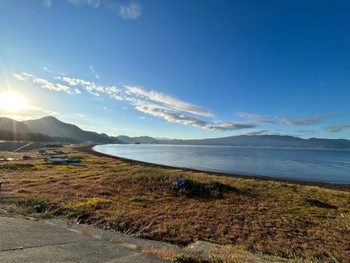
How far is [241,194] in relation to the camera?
2344 cm

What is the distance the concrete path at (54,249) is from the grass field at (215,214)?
4195mm

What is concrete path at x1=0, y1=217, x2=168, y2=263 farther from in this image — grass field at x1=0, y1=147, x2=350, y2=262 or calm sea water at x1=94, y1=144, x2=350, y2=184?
calm sea water at x1=94, y1=144, x2=350, y2=184

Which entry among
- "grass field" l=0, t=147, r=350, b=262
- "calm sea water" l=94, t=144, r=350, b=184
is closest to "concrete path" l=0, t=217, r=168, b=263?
"grass field" l=0, t=147, r=350, b=262

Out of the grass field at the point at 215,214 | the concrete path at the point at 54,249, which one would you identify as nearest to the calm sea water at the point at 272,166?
the grass field at the point at 215,214

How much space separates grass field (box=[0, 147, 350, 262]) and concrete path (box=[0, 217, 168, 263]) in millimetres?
4195

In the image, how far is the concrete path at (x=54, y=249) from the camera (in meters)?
5.82

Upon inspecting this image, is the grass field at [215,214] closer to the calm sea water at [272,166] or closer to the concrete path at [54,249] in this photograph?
the concrete path at [54,249]

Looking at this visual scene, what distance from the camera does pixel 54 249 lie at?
648 centimetres

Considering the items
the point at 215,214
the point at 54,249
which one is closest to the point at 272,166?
the point at 215,214

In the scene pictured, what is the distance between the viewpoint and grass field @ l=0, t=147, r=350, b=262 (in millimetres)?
11453

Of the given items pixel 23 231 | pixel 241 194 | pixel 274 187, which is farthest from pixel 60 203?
pixel 274 187

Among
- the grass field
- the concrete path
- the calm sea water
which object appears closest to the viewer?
the concrete path

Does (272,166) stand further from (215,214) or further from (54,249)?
(54,249)

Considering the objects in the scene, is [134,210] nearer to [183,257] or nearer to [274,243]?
[274,243]
